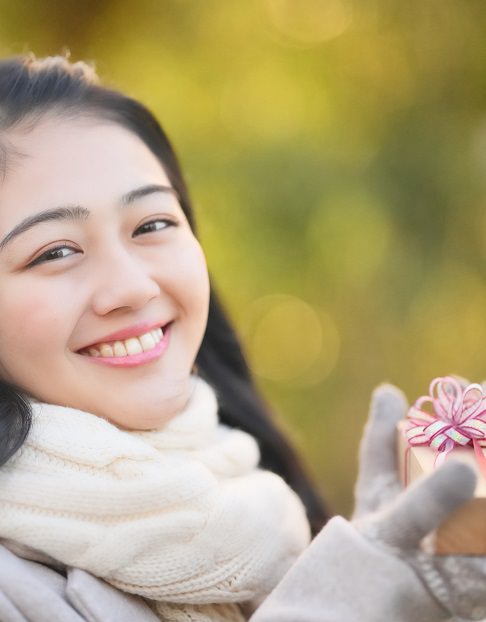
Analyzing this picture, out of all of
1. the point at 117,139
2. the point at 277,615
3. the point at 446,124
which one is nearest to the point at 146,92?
the point at 446,124

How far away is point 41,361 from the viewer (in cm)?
94

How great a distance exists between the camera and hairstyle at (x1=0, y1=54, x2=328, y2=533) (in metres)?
0.94

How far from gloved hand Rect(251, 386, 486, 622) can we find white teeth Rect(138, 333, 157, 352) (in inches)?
12.5

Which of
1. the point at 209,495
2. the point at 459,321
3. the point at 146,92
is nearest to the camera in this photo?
the point at 209,495

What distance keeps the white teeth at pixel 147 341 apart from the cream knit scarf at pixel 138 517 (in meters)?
0.10

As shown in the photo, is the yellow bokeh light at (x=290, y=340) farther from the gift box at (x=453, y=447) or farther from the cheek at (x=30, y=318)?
the cheek at (x=30, y=318)

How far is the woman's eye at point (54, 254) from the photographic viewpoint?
3.07 ft

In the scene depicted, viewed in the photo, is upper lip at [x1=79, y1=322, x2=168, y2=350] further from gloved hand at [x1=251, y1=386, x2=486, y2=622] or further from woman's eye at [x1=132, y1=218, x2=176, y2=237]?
gloved hand at [x1=251, y1=386, x2=486, y2=622]

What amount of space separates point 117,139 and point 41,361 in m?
0.29

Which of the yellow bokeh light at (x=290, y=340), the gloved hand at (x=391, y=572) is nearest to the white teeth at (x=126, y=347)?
the gloved hand at (x=391, y=572)

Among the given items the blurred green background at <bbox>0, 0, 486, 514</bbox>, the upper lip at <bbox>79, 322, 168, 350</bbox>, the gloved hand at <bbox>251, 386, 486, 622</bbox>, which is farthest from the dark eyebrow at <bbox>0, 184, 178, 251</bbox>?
the blurred green background at <bbox>0, 0, 486, 514</bbox>

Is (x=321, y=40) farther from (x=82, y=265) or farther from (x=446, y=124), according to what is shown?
(x=82, y=265)

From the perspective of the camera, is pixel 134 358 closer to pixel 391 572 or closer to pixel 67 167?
pixel 67 167

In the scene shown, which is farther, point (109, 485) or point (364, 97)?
point (364, 97)
